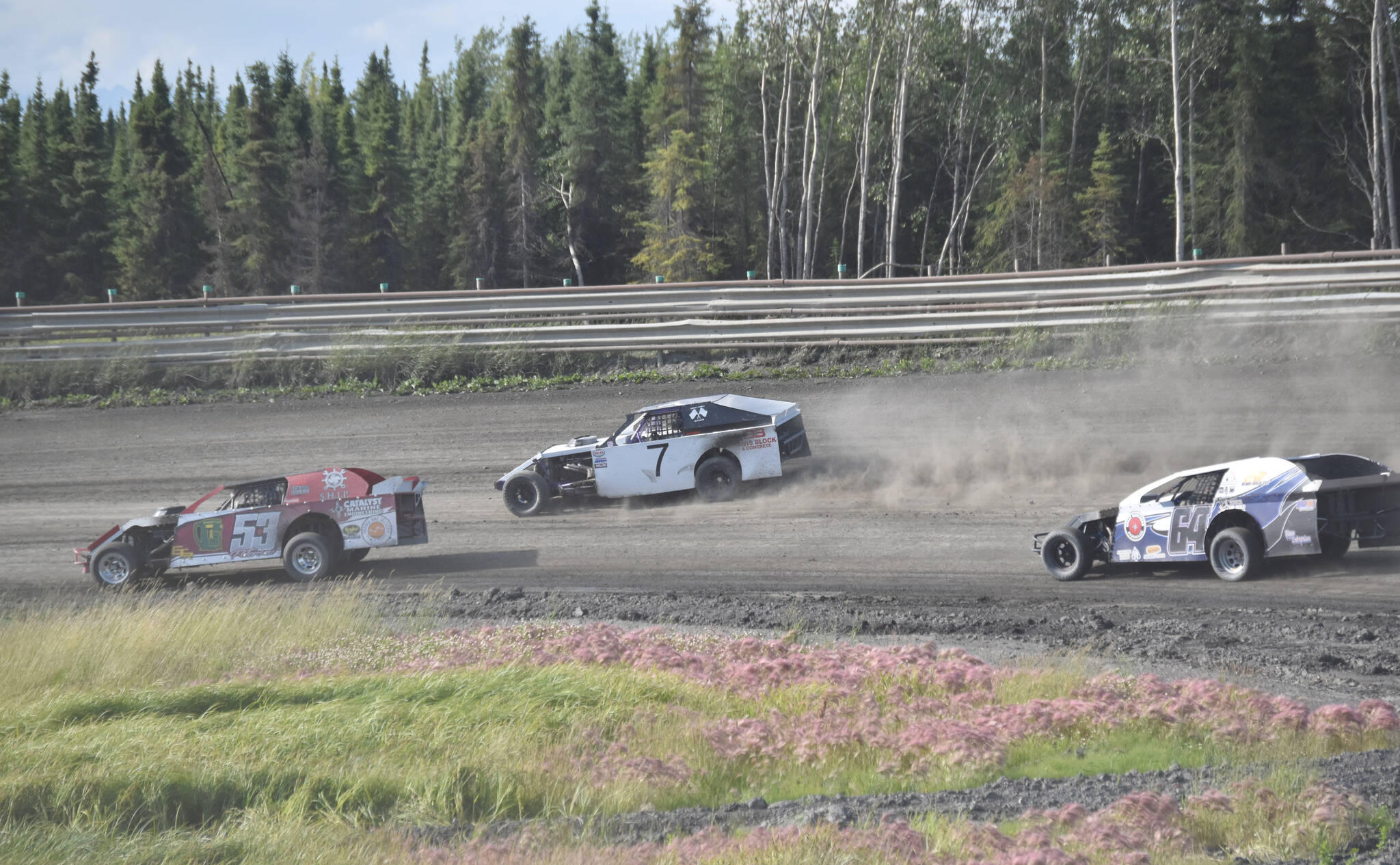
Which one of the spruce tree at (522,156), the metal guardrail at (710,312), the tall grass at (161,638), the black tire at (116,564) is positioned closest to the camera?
the tall grass at (161,638)

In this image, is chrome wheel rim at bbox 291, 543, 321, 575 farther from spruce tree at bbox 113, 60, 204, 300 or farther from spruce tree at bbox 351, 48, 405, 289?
spruce tree at bbox 113, 60, 204, 300

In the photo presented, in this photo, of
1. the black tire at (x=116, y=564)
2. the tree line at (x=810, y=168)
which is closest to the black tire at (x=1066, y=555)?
the black tire at (x=116, y=564)

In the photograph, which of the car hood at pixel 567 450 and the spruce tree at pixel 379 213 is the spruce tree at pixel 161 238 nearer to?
the spruce tree at pixel 379 213

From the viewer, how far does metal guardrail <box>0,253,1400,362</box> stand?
17.3 m

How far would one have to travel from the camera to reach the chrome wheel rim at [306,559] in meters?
12.5

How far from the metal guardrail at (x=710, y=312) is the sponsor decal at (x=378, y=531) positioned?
827cm

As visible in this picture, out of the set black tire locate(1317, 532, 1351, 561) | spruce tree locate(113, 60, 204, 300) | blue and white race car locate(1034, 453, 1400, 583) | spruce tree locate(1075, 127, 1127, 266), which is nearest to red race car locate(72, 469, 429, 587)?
blue and white race car locate(1034, 453, 1400, 583)

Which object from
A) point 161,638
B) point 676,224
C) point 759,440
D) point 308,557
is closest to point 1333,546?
point 759,440

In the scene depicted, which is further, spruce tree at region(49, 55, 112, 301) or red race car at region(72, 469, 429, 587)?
spruce tree at region(49, 55, 112, 301)

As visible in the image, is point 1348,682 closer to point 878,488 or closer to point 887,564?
point 887,564

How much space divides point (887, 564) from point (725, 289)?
9.94 meters

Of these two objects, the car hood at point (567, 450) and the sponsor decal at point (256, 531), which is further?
the car hood at point (567, 450)

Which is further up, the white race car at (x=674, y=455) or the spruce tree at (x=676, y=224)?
the spruce tree at (x=676, y=224)

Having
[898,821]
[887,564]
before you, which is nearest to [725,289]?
[887,564]
